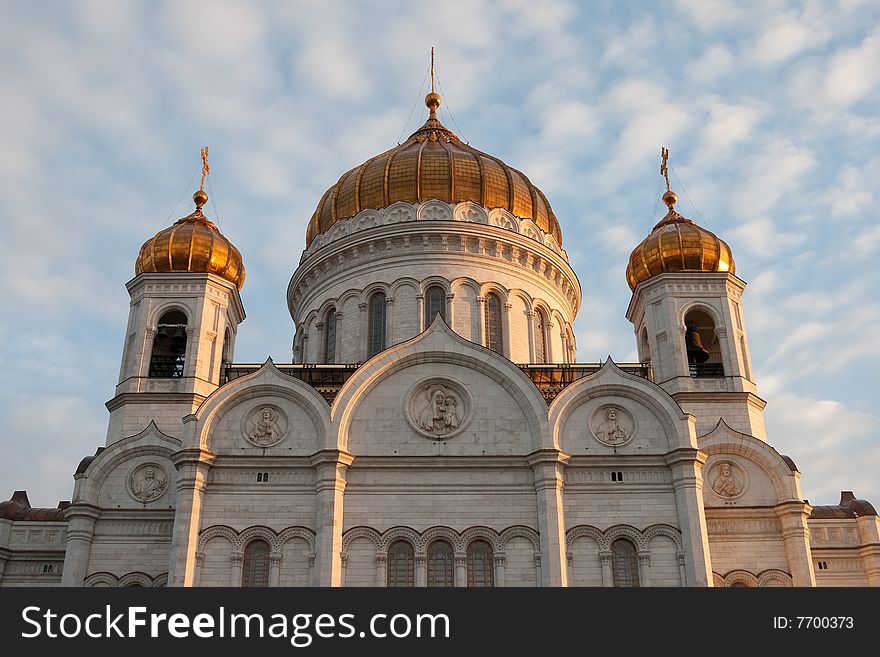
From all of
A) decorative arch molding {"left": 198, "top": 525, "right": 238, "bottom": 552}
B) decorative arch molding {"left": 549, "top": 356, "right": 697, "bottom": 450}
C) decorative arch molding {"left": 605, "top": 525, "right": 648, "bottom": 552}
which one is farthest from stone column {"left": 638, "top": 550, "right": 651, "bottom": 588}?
decorative arch molding {"left": 198, "top": 525, "right": 238, "bottom": 552}

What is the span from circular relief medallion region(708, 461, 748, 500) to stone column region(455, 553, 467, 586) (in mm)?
6469

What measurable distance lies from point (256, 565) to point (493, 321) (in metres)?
10.6

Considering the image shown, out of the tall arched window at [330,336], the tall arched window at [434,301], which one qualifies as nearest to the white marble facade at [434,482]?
the tall arched window at [330,336]

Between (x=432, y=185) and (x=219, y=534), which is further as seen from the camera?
(x=432, y=185)

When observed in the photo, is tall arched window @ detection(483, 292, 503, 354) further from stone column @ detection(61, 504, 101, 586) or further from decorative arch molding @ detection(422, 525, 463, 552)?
stone column @ detection(61, 504, 101, 586)

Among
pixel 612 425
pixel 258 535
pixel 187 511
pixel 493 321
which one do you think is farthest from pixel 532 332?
pixel 187 511

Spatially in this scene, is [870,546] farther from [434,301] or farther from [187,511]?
[187,511]

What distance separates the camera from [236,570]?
19.6 m

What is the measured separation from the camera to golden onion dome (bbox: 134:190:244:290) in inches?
989

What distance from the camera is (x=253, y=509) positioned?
66.5 ft

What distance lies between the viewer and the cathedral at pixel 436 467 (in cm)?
1983

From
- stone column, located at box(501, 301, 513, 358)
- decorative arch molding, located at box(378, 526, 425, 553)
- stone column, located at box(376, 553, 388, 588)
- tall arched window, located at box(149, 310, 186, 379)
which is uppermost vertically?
stone column, located at box(501, 301, 513, 358)
